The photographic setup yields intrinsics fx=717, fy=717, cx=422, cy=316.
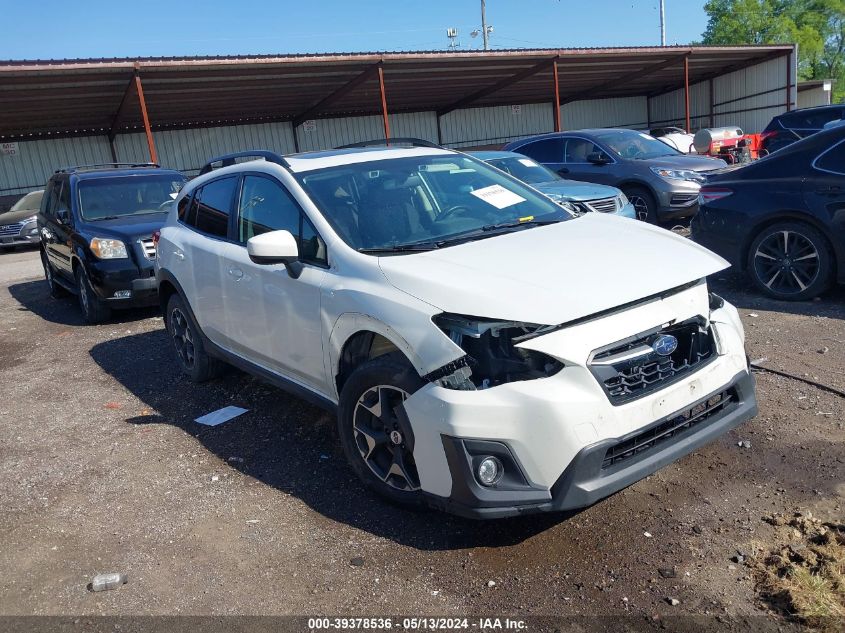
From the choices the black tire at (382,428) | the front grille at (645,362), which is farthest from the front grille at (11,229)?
the front grille at (645,362)

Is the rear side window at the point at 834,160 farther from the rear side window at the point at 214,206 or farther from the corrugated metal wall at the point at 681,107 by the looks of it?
the corrugated metal wall at the point at 681,107

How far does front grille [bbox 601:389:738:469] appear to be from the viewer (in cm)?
305

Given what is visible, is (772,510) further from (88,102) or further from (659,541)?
(88,102)

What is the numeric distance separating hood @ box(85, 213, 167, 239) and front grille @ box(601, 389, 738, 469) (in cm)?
676

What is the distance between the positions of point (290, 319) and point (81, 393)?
3003 mm

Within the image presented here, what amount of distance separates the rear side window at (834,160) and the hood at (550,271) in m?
3.29

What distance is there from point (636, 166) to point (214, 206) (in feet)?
25.0

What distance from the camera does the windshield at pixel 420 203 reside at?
13.0 feet

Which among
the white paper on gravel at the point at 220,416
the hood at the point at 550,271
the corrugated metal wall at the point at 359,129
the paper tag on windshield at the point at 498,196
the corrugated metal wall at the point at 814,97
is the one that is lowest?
the white paper on gravel at the point at 220,416

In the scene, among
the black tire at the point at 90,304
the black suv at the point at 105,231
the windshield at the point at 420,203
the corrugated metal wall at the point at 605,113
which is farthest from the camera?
the corrugated metal wall at the point at 605,113

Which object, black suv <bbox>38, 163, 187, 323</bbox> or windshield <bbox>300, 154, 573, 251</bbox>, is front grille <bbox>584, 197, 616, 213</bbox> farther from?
black suv <bbox>38, 163, 187, 323</bbox>

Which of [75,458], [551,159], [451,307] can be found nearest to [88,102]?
[551,159]

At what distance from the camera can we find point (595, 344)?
2.98 m

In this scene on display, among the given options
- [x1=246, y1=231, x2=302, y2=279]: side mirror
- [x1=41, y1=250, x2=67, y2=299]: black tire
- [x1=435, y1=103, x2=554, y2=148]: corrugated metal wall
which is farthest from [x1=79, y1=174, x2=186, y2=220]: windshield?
[x1=435, y1=103, x2=554, y2=148]: corrugated metal wall
